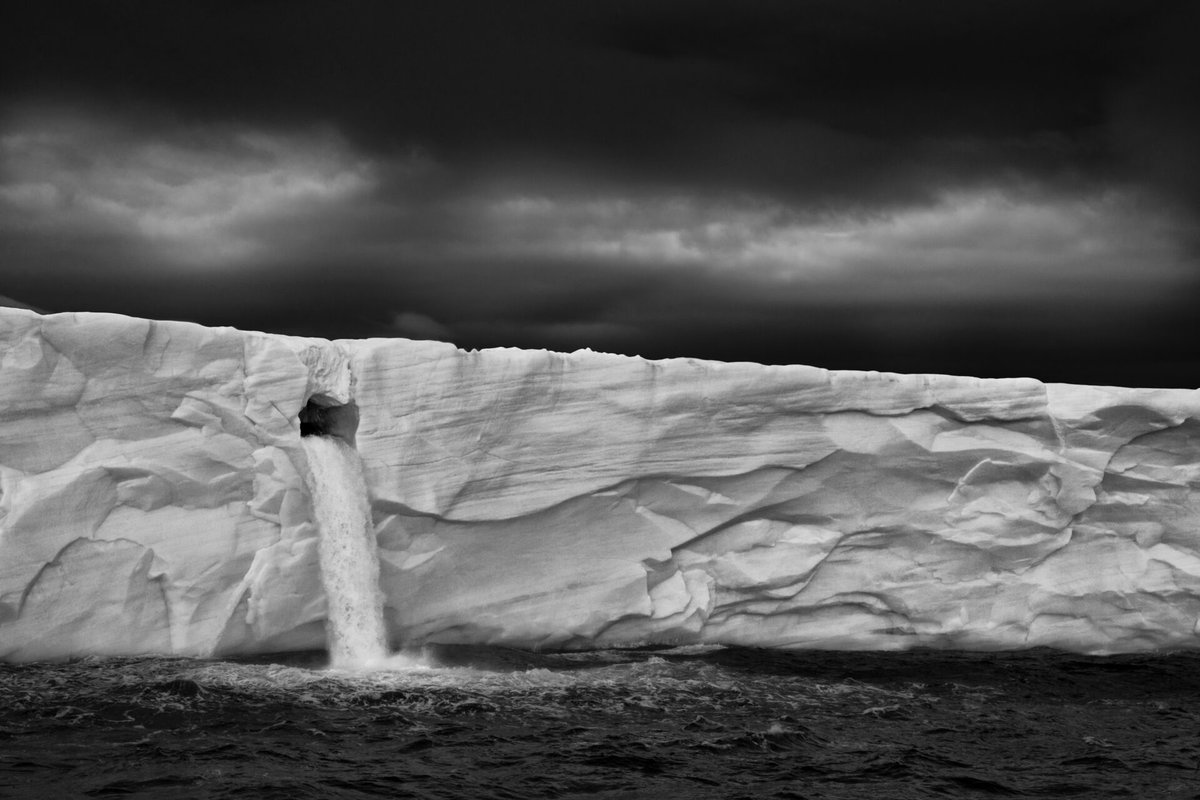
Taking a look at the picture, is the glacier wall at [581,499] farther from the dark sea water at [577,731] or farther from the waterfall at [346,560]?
the dark sea water at [577,731]

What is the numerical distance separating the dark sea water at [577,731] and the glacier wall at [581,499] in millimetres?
972

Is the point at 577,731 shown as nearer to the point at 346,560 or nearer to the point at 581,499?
the point at 346,560

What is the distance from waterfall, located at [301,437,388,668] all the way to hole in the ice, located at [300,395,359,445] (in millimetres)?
613

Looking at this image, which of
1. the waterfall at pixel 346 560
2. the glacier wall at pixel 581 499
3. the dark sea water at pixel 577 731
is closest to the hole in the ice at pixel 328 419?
the glacier wall at pixel 581 499

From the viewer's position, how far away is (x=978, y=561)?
18266mm

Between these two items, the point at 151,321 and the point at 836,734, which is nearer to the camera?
the point at 836,734

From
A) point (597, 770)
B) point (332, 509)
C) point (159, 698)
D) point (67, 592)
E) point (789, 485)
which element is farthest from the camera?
point (789, 485)

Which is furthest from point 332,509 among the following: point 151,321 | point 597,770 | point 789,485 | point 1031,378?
point 1031,378

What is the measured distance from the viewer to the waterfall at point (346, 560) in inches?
603

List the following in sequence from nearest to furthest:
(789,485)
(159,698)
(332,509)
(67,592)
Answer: (159,698)
(67,592)
(332,509)
(789,485)

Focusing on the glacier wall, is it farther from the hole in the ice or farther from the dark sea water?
the dark sea water

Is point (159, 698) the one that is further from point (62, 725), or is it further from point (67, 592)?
point (67, 592)

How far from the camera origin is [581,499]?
16.8 m

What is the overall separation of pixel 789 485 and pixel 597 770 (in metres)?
7.40
